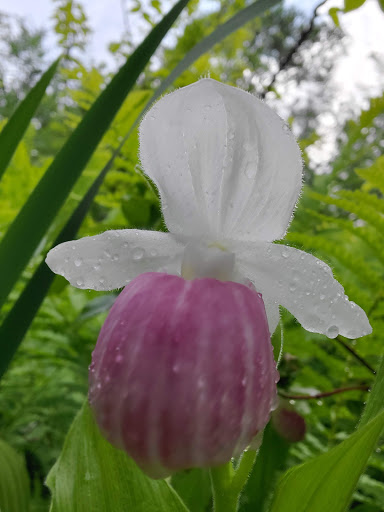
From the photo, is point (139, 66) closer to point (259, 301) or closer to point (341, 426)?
point (259, 301)

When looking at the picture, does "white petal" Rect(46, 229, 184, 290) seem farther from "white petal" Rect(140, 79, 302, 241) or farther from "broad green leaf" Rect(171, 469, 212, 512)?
"broad green leaf" Rect(171, 469, 212, 512)

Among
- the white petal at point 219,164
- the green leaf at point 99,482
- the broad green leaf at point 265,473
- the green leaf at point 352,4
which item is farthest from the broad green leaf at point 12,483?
the green leaf at point 352,4

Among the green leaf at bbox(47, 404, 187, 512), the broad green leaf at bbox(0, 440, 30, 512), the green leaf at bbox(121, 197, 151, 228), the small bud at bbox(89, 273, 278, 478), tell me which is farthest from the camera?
the green leaf at bbox(121, 197, 151, 228)

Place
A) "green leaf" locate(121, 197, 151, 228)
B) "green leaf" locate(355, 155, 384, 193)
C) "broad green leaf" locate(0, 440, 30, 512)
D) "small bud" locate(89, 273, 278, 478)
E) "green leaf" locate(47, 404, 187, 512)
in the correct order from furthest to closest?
"green leaf" locate(121, 197, 151, 228) → "green leaf" locate(355, 155, 384, 193) → "broad green leaf" locate(0, 440, 30, 512) → "green leaf" locate(47, 404, 187, 512) → "small bud" locate(89, 273, 278, 478)

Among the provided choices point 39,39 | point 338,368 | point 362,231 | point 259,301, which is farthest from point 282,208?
point 39,39

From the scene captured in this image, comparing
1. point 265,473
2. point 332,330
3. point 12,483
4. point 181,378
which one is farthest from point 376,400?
point 12,483

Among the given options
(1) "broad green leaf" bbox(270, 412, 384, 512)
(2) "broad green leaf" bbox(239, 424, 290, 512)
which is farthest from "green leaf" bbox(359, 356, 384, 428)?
(2) "broad green leaf" bbox(239, 424, 290, 512)

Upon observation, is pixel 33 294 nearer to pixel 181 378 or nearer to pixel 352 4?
pixel 181 378
